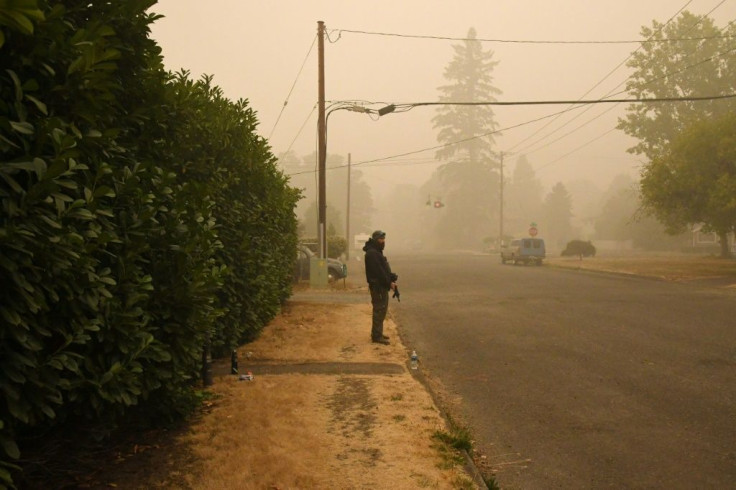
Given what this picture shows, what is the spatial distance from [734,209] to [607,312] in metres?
15.1

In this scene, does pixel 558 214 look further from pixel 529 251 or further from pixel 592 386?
pixel 592 386

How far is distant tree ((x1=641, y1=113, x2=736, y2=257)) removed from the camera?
23750mm

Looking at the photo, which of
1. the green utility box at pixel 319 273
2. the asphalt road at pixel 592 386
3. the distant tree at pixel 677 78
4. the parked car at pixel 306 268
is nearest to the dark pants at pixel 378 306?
the asphalt road at pixel 592 386

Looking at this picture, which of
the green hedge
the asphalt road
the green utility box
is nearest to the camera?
the green hedge

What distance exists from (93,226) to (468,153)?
88.1 m

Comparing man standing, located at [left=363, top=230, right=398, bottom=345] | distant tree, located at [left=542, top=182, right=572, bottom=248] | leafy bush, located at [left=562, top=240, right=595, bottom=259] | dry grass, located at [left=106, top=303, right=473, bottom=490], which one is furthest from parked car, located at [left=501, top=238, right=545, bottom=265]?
distant tree, located at [left=542, top=182, right=572, bottom=248]

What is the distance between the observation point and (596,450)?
5.04m

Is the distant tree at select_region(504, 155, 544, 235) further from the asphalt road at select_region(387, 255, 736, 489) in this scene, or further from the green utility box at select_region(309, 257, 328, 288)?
the asphalt road at select_region(387, 255, 736, 489)

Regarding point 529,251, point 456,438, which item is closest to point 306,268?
point 529,251

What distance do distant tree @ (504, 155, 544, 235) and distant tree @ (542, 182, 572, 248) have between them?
1180cm

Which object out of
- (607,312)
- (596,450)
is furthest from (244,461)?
(607,312)

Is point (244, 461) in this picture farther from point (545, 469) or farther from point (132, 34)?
point (132, 34)

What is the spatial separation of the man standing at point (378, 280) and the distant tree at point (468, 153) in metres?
77.7

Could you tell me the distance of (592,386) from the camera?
7.12 metres
